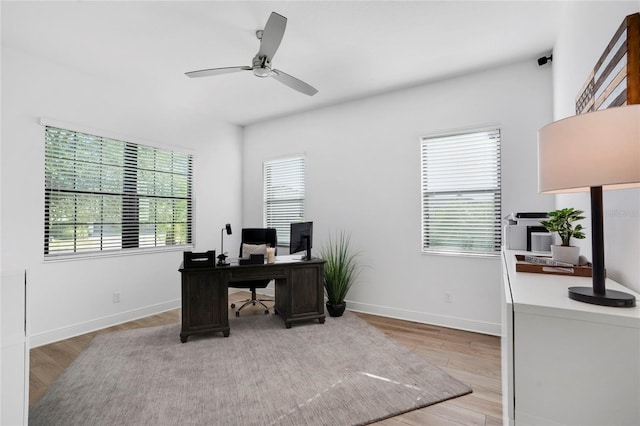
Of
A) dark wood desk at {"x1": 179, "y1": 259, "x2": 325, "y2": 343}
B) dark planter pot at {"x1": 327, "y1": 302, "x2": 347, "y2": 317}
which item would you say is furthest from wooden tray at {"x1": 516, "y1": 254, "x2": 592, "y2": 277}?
dark planter pot at {"x1": 327, "y1": 302, "x2": 347, "y2": 317}

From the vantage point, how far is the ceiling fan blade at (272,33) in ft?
6.57

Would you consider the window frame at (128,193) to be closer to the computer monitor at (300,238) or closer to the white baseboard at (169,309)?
the white baseboard at (169,309)

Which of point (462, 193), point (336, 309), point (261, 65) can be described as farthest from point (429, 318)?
point (261, 65)

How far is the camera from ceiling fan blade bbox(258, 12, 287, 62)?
2.00m

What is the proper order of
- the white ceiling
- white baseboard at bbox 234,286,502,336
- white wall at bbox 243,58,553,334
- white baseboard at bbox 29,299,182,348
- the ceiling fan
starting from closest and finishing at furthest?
the ceiling fan
the white ceiling
white baseboard at bbox 29,299,182,348
white wall at bbox 243,58,553,334
white baseboard at bbox 234,286,502,336

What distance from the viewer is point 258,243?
4.34m

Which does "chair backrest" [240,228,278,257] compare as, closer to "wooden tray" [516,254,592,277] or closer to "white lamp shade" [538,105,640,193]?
"wooden tray" [516,254,592,277]

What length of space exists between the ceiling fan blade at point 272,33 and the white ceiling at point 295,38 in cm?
27

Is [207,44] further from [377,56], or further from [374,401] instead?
[374,401]

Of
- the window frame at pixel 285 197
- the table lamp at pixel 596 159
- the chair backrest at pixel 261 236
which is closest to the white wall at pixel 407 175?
the window frame at pixel 285 197

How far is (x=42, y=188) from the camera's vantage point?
3.08 meters

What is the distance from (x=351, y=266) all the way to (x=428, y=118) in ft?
7.17

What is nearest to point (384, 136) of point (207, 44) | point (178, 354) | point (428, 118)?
point (428, 118)

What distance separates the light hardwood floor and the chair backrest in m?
1.00
